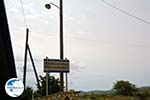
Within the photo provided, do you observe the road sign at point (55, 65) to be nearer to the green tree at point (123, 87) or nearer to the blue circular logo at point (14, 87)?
the blue circular logo at point (14, 87)

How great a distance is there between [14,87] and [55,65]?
12.2m

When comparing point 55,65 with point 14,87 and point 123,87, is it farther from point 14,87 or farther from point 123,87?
point 123,87

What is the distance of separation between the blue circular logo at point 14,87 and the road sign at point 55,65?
1165cm

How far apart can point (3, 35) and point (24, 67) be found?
26862mm

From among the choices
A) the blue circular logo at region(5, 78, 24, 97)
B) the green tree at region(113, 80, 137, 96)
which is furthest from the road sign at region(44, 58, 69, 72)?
the green tree at region(113, 80, 137, 96)

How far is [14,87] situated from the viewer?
182 inches

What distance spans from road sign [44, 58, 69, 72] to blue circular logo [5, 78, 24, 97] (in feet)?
38.2

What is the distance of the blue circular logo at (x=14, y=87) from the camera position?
406cm

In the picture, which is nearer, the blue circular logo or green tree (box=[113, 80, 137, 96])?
the blue circular logo

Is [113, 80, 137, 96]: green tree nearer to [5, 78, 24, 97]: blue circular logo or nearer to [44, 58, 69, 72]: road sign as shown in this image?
[44, 58, 69, 72]: road sign

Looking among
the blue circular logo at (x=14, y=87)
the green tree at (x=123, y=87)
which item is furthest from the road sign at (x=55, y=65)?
the green tree at (x=123, y=87)

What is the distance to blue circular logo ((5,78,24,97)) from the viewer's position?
13.3ft

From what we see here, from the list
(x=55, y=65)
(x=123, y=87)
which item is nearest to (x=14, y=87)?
(x=55, y=65)

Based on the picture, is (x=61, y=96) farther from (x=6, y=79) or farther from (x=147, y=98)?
(x=147, y=98)
